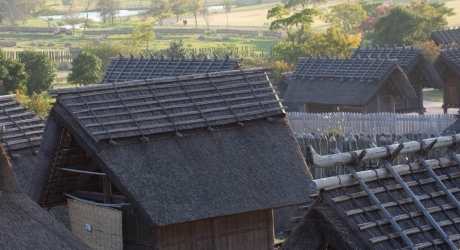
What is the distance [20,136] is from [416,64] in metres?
19.3

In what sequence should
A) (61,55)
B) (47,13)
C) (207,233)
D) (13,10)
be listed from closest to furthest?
(207,233) → (61,55) → (13,10) → (47,13)

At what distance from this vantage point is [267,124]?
642 inches

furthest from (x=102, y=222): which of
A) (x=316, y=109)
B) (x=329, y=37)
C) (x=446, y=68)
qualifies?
(x=329, y=37)

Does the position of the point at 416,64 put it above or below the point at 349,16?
below

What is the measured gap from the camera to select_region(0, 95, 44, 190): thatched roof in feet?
57.2

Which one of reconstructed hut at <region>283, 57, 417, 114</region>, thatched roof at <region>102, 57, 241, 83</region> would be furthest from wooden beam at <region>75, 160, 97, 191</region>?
reconstructed hut at <region>283, 57, 417, 114</region>

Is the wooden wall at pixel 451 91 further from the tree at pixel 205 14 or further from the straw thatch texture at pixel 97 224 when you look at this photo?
the tree at pixel 205 14

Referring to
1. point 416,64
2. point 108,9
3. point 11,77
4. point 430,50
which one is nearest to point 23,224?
point 416,64

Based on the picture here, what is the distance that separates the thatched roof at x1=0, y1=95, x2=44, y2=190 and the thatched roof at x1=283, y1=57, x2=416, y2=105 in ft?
48.6

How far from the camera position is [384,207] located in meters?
8.74

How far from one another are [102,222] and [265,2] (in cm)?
11791

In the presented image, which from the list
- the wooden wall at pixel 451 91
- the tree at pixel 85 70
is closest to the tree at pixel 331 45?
the wooden wall at pixel 451 91

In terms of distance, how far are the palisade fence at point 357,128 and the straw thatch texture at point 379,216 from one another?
34.6 feet

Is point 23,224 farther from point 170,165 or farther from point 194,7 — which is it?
point 194,7
